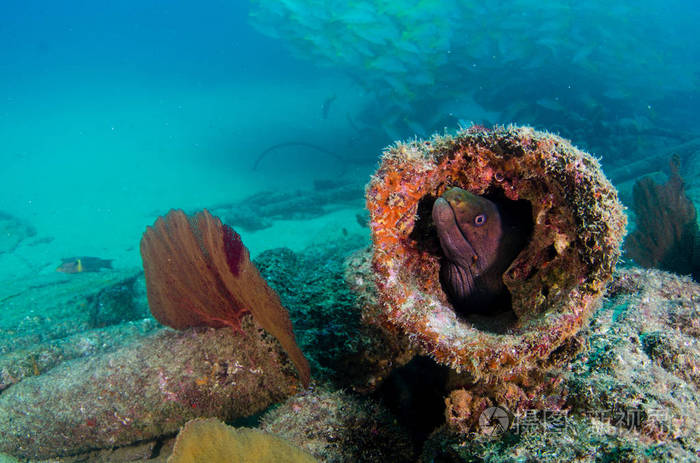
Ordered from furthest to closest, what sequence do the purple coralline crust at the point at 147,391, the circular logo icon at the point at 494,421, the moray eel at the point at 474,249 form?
the purple coralline crust at the point at 147,391 → the moray eel at the point at 474,249 → the circular logo icon at the point at 494,421

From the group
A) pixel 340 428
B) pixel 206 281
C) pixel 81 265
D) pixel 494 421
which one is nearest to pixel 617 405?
pixel 494 421

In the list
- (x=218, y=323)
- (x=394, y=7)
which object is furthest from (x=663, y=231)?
(x=394, y=7)

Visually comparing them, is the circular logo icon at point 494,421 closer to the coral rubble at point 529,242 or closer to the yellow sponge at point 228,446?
the coral rubble at point 529,242

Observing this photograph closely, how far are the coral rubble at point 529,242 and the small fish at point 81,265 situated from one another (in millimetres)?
12652

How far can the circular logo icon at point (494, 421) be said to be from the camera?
1922 millimetres

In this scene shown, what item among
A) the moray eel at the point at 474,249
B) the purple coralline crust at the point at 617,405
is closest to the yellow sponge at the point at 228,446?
the purple coralline crust at the point at 617,405

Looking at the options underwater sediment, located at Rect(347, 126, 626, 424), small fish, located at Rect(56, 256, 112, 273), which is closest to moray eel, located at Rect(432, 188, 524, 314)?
underwater sediment, located at Rect(347, 126, 626, 424)

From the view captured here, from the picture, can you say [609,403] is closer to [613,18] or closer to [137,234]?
[137,234]

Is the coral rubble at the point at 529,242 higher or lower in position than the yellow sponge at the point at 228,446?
higher

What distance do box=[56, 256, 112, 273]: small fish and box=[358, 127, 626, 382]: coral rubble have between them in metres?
12.7

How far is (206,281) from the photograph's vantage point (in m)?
3.03

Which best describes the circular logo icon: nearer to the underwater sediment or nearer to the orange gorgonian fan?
the underwater sediment

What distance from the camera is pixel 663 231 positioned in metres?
6.80

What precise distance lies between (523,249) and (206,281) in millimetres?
2716
